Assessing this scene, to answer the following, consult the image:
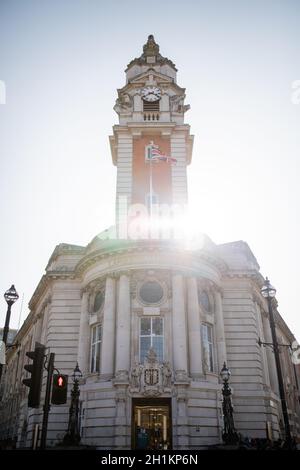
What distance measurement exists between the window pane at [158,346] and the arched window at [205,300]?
13.9 ft

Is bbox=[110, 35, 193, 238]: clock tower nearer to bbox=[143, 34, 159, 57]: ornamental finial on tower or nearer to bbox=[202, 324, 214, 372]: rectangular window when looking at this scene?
bbox=[143, 34, 159, 57]: ornamental finial on tower

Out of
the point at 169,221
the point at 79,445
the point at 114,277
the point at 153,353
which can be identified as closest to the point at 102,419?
the point at 79,445

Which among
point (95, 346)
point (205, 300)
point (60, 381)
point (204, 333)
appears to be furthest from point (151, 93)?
point (60, 381)

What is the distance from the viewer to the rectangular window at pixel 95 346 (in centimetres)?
2737

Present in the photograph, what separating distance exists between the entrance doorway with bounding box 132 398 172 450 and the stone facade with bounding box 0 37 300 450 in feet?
0.25

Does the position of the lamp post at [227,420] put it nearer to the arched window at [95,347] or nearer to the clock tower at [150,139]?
the arched window at [95,347]

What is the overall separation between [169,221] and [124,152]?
27.4 ft

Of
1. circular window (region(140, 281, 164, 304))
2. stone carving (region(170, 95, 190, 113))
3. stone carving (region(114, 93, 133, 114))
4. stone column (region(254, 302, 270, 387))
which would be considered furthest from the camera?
stone carving (region(114, 93, 133, 114))

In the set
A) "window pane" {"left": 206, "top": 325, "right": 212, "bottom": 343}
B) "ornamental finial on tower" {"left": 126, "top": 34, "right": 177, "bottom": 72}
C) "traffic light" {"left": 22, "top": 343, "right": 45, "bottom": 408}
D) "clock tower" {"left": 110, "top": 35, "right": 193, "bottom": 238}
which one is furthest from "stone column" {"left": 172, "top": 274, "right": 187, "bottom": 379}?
"ornamental finial on tower" {"left": 126, "top": 34, "right": 177, "bottom": 72}

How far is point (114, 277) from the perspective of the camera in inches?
1108

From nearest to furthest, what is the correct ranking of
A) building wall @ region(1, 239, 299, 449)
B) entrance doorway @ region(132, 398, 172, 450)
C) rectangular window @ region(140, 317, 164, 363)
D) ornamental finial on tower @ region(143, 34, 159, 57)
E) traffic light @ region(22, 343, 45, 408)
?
traffic light @ region(22, 343, 45, 408)
entrance doorway @ region(132, 398, 172, 450)
building wall @ region(1, 239, 299, 449)
rectangular window @ region(140, 317, 164, 363)
ornamental finial on tower @ region(143, 34, 159, 57)

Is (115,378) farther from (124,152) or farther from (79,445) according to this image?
(124,152)

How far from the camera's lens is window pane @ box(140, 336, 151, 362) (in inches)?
1021
